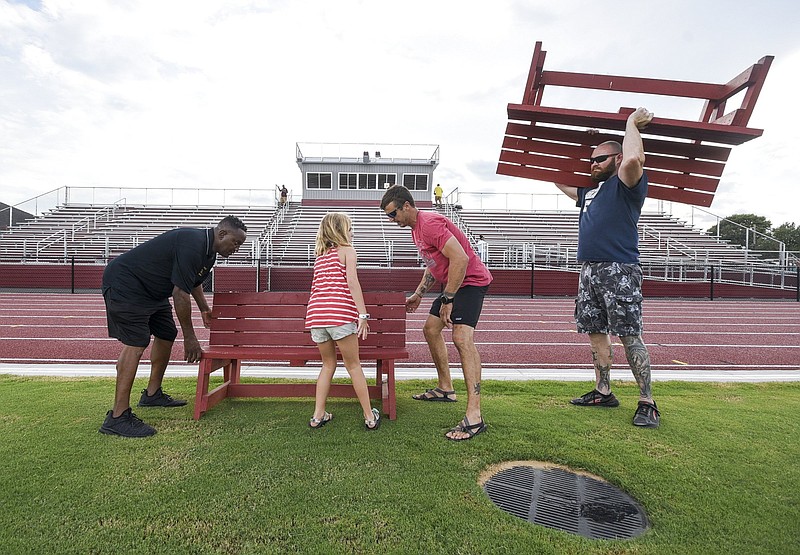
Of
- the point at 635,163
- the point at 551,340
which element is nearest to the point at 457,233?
the point at 635,163

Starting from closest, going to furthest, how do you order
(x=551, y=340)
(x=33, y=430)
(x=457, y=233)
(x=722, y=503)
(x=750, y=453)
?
(x=722, y=503) → (x=750, y=453) → (x=33, y=430) → (x=457, y=233) → (x=551, y=340)

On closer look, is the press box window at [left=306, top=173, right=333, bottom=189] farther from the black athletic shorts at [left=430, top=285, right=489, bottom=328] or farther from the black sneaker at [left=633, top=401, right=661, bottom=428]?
the black sneaker at [left=633, top=401, right=661, bottom=428]

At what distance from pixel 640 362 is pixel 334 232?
8.40 ft

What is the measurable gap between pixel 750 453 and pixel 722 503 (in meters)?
0.88

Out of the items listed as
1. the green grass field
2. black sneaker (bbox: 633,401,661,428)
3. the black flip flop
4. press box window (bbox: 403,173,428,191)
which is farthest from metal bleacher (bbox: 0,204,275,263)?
black sneaker (bbox: 633,401,661,428)

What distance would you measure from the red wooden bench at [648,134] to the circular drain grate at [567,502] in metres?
2.28

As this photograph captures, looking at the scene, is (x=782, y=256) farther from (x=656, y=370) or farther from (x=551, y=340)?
(x=656, y=370)

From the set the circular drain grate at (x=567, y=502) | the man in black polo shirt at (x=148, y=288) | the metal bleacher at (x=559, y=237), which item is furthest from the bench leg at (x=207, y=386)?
the metal bleacher at (x=559, y=237)

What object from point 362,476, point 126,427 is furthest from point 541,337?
point 126,427

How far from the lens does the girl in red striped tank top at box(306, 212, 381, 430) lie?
3.26 metres

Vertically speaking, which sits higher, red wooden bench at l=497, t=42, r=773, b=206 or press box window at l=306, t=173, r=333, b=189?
press box window at l=306, t=173, r=333, b=189

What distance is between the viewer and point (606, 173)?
12.3 ft

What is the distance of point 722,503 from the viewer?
96.9 inches

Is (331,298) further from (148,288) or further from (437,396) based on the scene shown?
(437,396)
